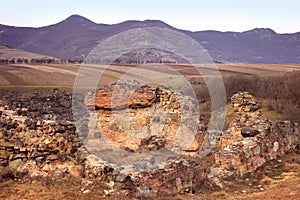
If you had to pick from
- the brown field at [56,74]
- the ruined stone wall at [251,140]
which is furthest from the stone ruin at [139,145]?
the brown field at [56,74]

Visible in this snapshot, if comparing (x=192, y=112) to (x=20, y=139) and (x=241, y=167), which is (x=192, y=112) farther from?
(x=20, y=139)

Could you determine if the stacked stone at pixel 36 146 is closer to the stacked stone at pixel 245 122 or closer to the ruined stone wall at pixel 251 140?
the ruined stone wall at pixel 251 140

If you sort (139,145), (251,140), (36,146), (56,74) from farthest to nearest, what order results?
1. (56,74)
2. (251,140)
3. (139,145)
4. (36,146)

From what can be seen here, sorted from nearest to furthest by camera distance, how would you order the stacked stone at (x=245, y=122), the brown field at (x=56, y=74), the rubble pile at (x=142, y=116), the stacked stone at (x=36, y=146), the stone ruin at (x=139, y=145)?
the stone ruin at (x=139, y=145) → the stacked stone at (x=36, y=146) → the rubble pile at (x=142, y=116) → the stacked stone at (x=245, y=122) → the brown field at (x=56, y=74)

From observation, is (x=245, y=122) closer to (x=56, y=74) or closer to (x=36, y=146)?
(x=36, y=146)

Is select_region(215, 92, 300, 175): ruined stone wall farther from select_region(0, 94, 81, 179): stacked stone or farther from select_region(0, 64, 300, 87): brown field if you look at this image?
select_region(0, 64, 300, 87): brown field

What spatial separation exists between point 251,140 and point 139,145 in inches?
175

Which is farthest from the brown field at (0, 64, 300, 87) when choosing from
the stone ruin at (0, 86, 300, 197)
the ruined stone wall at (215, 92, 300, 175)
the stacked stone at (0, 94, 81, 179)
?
the stacked stone at (0, 94, 81, 179)

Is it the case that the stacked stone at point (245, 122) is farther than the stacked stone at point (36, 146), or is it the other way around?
the stacked stone at point (245, 122)

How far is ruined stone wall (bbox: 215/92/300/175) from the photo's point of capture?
42.3ft

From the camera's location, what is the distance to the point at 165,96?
15242 millimetres

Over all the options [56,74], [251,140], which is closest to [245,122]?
[251,140]

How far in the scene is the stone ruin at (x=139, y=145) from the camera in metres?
9.66

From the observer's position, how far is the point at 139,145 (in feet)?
46.3
